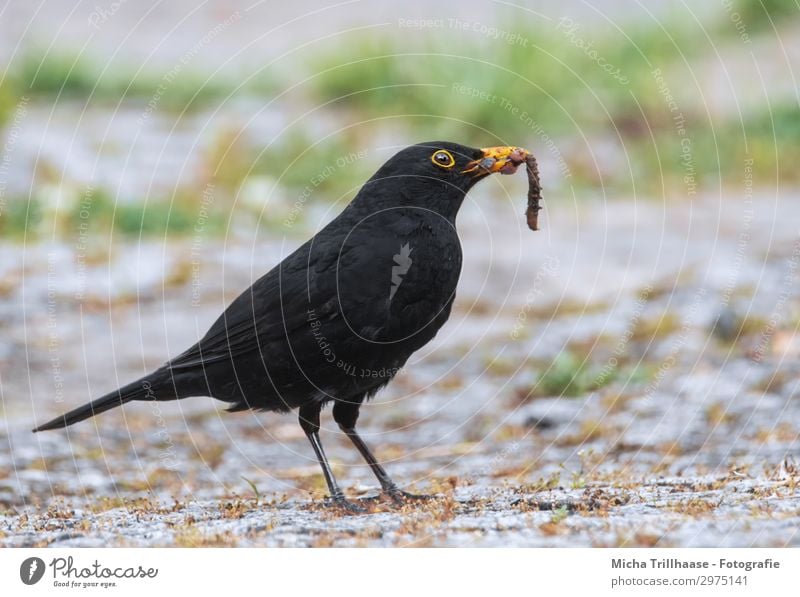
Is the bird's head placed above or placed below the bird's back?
above

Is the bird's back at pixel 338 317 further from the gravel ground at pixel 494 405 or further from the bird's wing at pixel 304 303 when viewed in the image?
the gravel ground at pixel 494 405

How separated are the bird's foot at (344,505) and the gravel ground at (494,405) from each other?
70 millimetres

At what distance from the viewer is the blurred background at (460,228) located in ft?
22.6

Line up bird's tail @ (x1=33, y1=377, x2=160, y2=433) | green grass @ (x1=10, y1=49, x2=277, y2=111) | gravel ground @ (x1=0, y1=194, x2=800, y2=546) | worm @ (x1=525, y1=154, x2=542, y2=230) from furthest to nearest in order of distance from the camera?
green grass @ (x1=10, y1=49, x2=277, y2=111)
worm @ (x1=525, y1=154, x2=542, y2=230)
bird's tail @ (x1=33, y1=377, x2=160, y2=433)
gravel ground @ (x1=0, y1=194, x2=800, y2=546)

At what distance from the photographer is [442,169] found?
543 centimetres

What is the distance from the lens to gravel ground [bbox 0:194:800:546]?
16.4ft

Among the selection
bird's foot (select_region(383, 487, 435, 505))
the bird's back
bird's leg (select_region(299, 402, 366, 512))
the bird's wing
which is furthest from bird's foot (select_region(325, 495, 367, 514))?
the bird's wing

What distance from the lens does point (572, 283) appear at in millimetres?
10039

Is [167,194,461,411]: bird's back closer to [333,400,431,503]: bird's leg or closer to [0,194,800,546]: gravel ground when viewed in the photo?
[333,400,431,503]: bird's leg

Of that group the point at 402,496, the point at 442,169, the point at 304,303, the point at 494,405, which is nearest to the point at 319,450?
the point at 402,496

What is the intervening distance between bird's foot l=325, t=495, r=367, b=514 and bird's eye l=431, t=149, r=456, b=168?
1.62 m

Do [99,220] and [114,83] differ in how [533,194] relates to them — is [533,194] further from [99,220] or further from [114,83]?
[114,83]

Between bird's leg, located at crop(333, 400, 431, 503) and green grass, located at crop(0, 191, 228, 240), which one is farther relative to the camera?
green grass, located at crop(0, 191, 228, 240)

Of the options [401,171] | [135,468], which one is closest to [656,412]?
[401,171]
